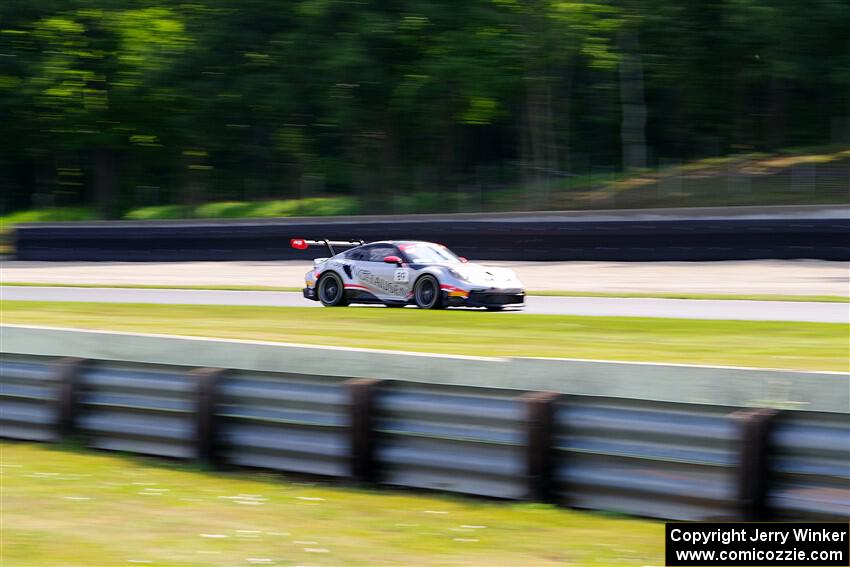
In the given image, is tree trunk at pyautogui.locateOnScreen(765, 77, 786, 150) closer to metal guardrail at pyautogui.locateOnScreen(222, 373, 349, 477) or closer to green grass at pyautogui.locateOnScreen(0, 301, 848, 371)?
green grass at pyautogui.locateOnScreen(0, 301, 848, 371)

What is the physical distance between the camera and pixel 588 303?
1581 centimetres

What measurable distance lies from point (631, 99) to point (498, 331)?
29.9m

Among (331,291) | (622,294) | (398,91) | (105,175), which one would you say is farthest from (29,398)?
Answer: (105,175)

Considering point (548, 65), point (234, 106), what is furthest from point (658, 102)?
point (234, 106)

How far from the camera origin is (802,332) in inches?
424

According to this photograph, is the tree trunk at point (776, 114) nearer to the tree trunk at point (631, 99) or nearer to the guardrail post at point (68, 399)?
the tree trunk at point (631, 99)

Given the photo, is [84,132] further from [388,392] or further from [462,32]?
[388,392]

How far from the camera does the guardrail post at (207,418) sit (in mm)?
7258

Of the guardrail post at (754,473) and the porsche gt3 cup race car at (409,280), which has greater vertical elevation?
the guardrail post at (754,473)

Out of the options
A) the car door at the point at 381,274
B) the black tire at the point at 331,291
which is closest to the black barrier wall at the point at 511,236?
the car door at the point at 381,274

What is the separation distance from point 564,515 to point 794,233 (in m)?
15.5

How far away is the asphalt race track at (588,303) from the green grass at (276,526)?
7519 millimetres

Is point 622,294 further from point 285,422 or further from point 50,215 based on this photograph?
point 50,215

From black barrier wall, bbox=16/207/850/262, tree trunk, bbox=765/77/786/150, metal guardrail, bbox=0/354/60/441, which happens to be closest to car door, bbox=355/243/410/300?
black barrier wall, bbox=16/207/850/262
